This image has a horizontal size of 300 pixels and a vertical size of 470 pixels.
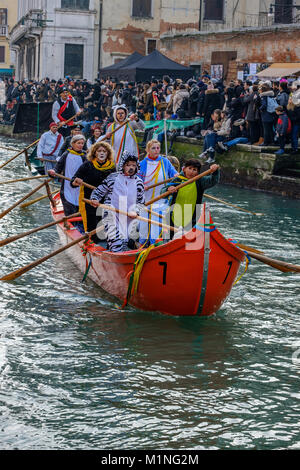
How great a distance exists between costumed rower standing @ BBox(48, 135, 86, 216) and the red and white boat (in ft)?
9.24

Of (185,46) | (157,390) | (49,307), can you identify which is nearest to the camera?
(157,390)

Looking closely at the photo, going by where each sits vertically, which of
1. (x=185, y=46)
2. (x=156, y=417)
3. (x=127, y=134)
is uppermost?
(x=185, y=46)

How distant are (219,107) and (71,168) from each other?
9289 millimetres

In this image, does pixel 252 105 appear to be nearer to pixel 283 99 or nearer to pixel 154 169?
pixel 283 99

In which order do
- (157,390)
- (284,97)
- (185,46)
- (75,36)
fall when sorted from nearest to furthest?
(157,390) < (284,97) < (185,46) < (75,36)

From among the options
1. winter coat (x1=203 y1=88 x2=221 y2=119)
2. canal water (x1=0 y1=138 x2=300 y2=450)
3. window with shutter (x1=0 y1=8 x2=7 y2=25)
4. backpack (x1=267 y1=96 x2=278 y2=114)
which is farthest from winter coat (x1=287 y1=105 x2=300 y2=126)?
window with shutter (x1=0 y1=8 x2=7 y2=25)

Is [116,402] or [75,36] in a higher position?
[75,36]

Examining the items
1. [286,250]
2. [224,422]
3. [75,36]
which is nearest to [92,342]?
[224,422]

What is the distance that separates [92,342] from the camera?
8391mm

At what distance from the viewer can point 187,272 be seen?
8.45 m

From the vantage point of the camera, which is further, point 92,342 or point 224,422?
point 92,342

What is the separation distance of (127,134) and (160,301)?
16.6 feet

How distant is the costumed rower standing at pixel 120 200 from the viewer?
9555 millimetres

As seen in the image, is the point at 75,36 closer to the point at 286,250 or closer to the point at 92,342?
the point at 286,250
